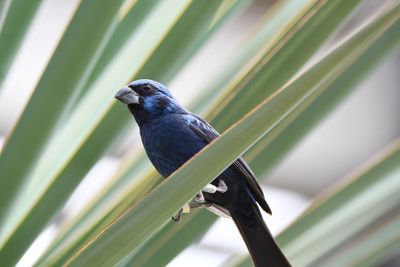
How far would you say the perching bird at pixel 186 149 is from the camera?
0.80 m

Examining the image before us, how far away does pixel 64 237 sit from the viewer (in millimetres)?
969

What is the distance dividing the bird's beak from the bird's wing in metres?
0.07

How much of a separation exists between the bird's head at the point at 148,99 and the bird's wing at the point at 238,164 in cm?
3

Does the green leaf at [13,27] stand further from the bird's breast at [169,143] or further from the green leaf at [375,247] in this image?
the green leaf at [375,247]

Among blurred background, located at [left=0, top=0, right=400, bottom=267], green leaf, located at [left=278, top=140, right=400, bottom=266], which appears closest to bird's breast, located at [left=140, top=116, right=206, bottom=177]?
green leaf, located at [left=278, top=140, right=400, bottom=266]

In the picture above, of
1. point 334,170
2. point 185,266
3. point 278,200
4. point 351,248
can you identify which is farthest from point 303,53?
point 334,170

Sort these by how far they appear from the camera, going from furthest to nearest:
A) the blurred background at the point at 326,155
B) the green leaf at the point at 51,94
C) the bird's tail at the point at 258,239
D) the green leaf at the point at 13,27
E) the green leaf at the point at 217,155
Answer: the blurred background at the point at 326,155, the green leaf at the point at 13,27, the green leaf at the point at 51,94, the bird's tail at the point at 258,239, the green leaf at the point at 217,155

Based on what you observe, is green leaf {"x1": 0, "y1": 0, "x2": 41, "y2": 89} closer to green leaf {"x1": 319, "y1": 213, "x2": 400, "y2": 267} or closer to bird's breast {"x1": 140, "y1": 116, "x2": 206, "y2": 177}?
bird's breast {"x1": 140, "y1": 116, "x2": 206, "y2": 177}

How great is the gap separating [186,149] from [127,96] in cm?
9

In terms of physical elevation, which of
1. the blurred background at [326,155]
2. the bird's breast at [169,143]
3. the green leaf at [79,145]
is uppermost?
the bird's breast at [169,143]

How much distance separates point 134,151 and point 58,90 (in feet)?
0.81

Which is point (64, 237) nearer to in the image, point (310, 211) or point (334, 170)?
point (310, 211)

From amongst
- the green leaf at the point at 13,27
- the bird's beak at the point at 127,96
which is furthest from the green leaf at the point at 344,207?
the green leaf at the point at 13,27

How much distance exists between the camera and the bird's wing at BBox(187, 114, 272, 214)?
797 mm
